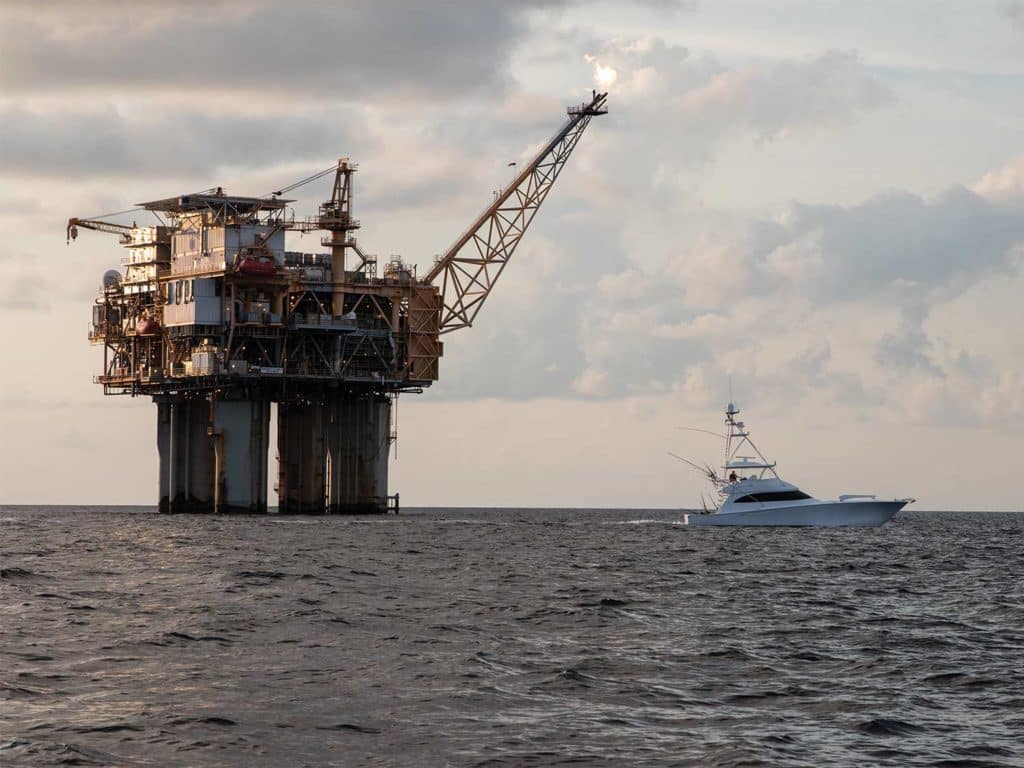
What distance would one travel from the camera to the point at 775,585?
5831 centimetres

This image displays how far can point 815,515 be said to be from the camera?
106 m

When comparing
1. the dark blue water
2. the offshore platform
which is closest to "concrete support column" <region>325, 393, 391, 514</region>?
the offshore platform

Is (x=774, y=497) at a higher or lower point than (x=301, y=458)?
lower

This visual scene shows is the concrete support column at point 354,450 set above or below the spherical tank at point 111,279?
below

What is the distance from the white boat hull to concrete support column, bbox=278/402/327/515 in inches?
1093

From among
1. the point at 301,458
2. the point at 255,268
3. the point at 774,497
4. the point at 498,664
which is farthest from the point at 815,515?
the point at 498,664

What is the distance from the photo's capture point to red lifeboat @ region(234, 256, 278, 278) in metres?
112

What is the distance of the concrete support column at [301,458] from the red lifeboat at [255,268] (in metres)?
11.3

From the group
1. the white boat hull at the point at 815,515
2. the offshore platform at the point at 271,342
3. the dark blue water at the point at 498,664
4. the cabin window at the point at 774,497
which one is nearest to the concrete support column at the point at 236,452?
the offshore platform at the point at 271,342

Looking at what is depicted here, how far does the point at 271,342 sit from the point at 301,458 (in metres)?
9.68

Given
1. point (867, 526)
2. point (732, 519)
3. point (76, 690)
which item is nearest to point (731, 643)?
point (76, 690)

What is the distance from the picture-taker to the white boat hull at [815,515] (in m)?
104

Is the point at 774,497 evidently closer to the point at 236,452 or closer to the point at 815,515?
the point at 815,515

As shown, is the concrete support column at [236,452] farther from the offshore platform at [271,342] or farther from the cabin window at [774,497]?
the cabin window at [774,497]
